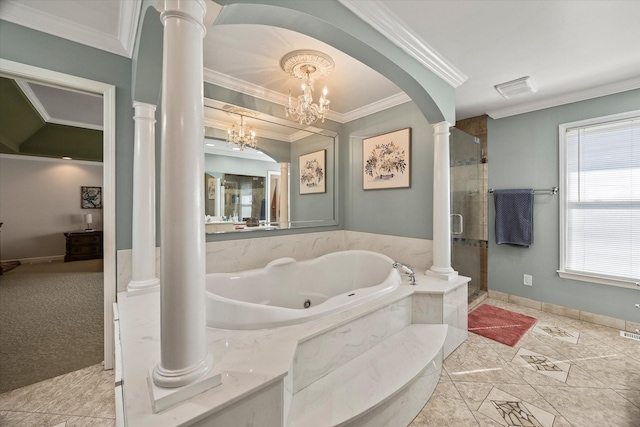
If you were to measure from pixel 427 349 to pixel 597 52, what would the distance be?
2.54 meters

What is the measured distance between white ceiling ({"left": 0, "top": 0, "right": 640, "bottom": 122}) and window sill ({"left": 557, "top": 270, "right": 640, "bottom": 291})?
182cm

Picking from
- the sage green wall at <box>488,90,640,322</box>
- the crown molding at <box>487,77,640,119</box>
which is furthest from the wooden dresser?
the crown molding at <box>487,77,640,119</box>

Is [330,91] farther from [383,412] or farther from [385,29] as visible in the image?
[383,412]

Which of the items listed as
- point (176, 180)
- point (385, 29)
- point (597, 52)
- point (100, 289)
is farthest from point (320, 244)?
point (100, 289)

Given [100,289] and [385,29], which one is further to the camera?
[100,289]

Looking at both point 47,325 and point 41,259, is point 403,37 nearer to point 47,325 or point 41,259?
point 47,325

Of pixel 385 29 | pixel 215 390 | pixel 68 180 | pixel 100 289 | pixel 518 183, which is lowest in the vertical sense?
pixel 100 289

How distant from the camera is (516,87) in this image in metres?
2.46

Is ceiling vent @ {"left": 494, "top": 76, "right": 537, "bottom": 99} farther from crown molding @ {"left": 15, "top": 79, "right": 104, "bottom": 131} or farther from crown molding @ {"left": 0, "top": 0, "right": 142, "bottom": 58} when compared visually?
crown molding @ {"left": 15, "top": 79, "right": 104, "bottom": 131}

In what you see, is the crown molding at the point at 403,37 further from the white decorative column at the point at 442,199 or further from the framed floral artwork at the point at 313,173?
the framed floral artwork at the point at 313,173

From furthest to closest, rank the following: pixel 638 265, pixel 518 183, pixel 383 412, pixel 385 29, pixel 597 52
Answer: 1. pixel 518 183
2. pixel 638 265
3. pixel 597 52
4. pixel 385 29
5. pixel 383 412

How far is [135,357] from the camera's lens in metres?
1.05

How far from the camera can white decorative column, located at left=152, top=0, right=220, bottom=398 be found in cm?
84

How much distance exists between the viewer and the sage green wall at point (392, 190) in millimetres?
2631
